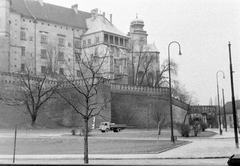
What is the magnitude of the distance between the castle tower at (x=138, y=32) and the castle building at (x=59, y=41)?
565cm

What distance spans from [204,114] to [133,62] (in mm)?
19157

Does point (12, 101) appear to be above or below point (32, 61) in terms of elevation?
below

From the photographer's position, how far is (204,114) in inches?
2901

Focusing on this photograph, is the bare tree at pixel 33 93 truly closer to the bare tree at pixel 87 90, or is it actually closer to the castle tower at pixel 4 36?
the bare tree at pixel 87 90

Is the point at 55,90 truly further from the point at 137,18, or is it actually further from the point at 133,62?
the point at 137,18

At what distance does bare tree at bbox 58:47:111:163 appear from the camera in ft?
57.0

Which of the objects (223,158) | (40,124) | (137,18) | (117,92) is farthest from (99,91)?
(137,18)

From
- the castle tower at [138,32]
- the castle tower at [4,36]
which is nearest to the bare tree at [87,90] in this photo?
the castle tower at [4,36]

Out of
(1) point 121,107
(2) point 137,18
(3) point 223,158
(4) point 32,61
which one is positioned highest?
(2) point 137,18

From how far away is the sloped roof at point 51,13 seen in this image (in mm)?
75938

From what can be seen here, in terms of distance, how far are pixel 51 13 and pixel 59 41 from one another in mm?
6361

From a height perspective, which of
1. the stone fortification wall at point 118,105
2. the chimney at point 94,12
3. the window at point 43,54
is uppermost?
the chimney at point 94,12

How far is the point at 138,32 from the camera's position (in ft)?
320

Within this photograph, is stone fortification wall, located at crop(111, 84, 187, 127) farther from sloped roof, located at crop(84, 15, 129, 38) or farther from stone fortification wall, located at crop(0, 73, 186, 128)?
sloped roof, located at crop(84, 15, 129, 38)
